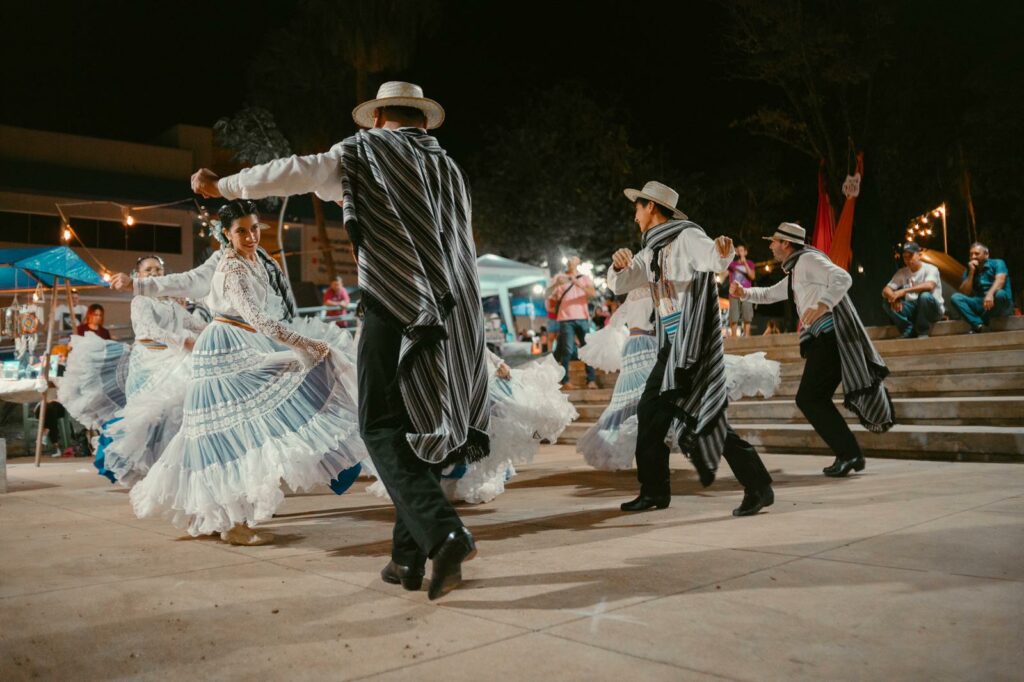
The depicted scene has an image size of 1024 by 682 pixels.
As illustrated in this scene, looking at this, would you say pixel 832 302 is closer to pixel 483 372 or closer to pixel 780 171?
pixel 483 372

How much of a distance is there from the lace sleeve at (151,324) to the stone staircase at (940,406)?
5952 mm

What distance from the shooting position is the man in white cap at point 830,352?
6.98 m

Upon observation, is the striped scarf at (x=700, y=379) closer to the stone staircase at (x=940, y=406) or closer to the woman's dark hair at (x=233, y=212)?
the woman's dark hair at (x=233, y=212)

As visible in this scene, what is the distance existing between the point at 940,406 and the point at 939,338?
201 cm

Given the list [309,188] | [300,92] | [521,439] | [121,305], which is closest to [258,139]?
[300,92]

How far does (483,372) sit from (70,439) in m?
11.6

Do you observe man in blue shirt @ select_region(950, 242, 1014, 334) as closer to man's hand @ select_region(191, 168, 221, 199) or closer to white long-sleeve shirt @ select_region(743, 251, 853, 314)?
white long-sleeve shirt @ select_region(743, 251, 853, 314)

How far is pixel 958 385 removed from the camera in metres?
9.05

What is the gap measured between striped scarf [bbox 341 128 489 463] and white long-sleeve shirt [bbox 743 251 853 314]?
372cm

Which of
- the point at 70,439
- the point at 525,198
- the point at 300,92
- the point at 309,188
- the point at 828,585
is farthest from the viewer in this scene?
the point at 300,92

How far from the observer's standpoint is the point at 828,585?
10.8 ft

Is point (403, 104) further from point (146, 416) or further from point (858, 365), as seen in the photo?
point (858, 365)

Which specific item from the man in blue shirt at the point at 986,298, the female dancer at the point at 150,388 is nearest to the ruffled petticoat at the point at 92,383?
the female dancer at the point at 150,388

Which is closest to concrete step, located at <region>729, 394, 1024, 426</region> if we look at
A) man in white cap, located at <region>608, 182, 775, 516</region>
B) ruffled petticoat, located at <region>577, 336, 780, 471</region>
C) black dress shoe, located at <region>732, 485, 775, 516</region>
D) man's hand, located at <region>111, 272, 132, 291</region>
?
ruffled petticoat, located at <region>577, 336, 780, 471</region>
